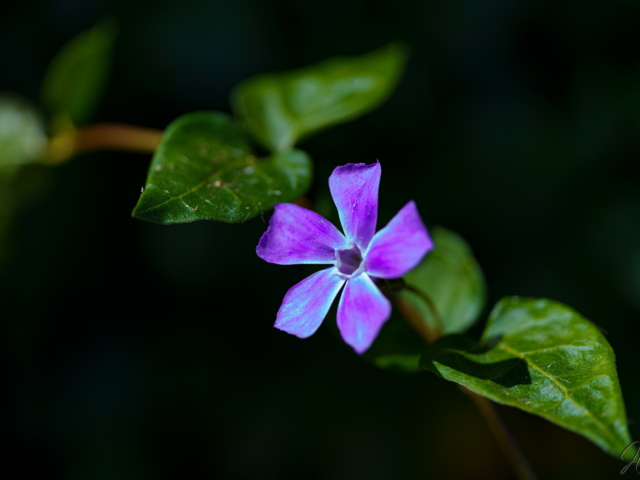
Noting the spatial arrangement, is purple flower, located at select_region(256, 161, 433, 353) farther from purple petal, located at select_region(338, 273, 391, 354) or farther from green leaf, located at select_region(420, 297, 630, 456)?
green leaf, located at select_region(420, 297, 630, 456)

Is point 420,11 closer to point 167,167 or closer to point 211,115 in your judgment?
point 211,115

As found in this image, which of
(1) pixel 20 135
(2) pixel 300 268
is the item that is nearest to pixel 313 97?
(2) pixel 300 268

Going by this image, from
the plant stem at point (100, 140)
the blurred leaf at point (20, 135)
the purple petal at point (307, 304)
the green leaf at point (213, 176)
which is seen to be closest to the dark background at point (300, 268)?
the blurred leaf at point (20, 135)

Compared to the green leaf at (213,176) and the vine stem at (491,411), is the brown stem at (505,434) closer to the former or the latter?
the vine stem at (491,411)

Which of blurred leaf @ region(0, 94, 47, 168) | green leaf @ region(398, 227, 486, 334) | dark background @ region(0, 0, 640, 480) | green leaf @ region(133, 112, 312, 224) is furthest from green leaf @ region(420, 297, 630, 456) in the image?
blurred leaf @ region(0, 94, 47, 168)

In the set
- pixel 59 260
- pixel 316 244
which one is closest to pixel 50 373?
pixel 59 260

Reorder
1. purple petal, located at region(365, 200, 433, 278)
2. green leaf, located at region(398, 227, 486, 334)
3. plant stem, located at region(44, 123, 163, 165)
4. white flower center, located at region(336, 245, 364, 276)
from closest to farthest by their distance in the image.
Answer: purple petal, located at region(365, 200, 433, 278) → white flower center, located at region(336, 245, 364, 276) → green leaf, located at region(398, 227, 486, 334) → plant stem, located at region(44, 123, 163, 165)
